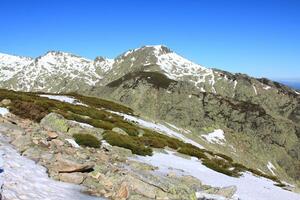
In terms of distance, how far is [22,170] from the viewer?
14648mm

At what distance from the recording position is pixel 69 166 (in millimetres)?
15609

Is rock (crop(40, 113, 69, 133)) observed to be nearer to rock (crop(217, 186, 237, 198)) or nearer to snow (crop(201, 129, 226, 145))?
rock (crop(217, 186, 237, 198))

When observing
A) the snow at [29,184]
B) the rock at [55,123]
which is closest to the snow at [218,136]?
the rock at [55,123]

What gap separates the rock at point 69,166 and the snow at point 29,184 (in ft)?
1.87

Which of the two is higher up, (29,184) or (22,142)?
(22,142)

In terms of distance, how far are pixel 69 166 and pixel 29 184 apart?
246cm

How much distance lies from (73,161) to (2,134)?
6144mm

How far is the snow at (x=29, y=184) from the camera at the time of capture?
12281 mm

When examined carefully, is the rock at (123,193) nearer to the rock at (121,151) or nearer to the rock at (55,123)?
the rock at (121,151)

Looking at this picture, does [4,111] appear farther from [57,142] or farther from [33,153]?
[33,153]

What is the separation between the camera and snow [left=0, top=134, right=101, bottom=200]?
12.3 meters

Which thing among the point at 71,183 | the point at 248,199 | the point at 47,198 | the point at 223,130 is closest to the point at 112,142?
the point at 248,199

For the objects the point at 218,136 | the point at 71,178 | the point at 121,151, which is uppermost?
the point at 71,178

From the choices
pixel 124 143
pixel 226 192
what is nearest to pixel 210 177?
pixel 124 143
